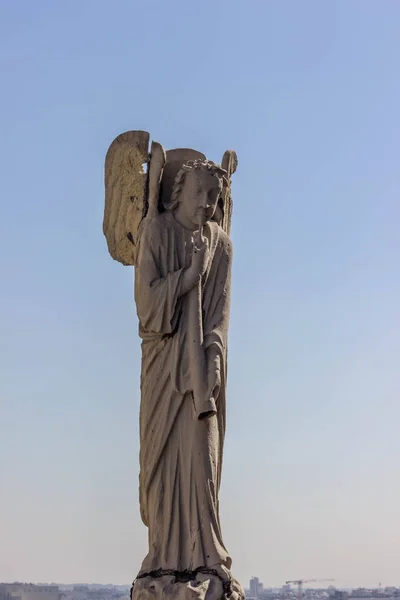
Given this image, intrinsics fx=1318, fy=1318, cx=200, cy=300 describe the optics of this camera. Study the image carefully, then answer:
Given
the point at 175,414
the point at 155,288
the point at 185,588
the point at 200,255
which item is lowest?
the point at 185,588

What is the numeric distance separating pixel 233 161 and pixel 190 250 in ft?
4.08

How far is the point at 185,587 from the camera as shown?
455 inches

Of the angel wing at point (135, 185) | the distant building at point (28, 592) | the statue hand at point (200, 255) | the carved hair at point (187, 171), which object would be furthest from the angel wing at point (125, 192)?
the distant building at point (28, 592)

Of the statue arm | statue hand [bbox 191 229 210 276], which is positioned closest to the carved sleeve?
the statue arm

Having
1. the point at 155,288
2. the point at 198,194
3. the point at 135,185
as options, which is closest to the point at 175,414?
the point at 155,288

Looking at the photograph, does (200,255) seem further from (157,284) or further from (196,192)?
(196,192)

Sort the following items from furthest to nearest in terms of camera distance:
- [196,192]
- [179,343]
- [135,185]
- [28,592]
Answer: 1. [28,592]
2. [135,185]
3. [196,192]
4. [179,343]

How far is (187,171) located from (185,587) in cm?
397

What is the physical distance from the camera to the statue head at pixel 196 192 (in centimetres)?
1277

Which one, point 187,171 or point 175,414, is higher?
point 187,171

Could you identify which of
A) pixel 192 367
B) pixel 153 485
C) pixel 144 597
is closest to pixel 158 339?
pixel 192 367

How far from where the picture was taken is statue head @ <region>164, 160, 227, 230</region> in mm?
12773

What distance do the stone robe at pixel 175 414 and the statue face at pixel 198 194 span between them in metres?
0.14

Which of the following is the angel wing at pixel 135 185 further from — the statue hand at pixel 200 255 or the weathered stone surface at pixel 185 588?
the weathered stone surface at pixel 185 588
